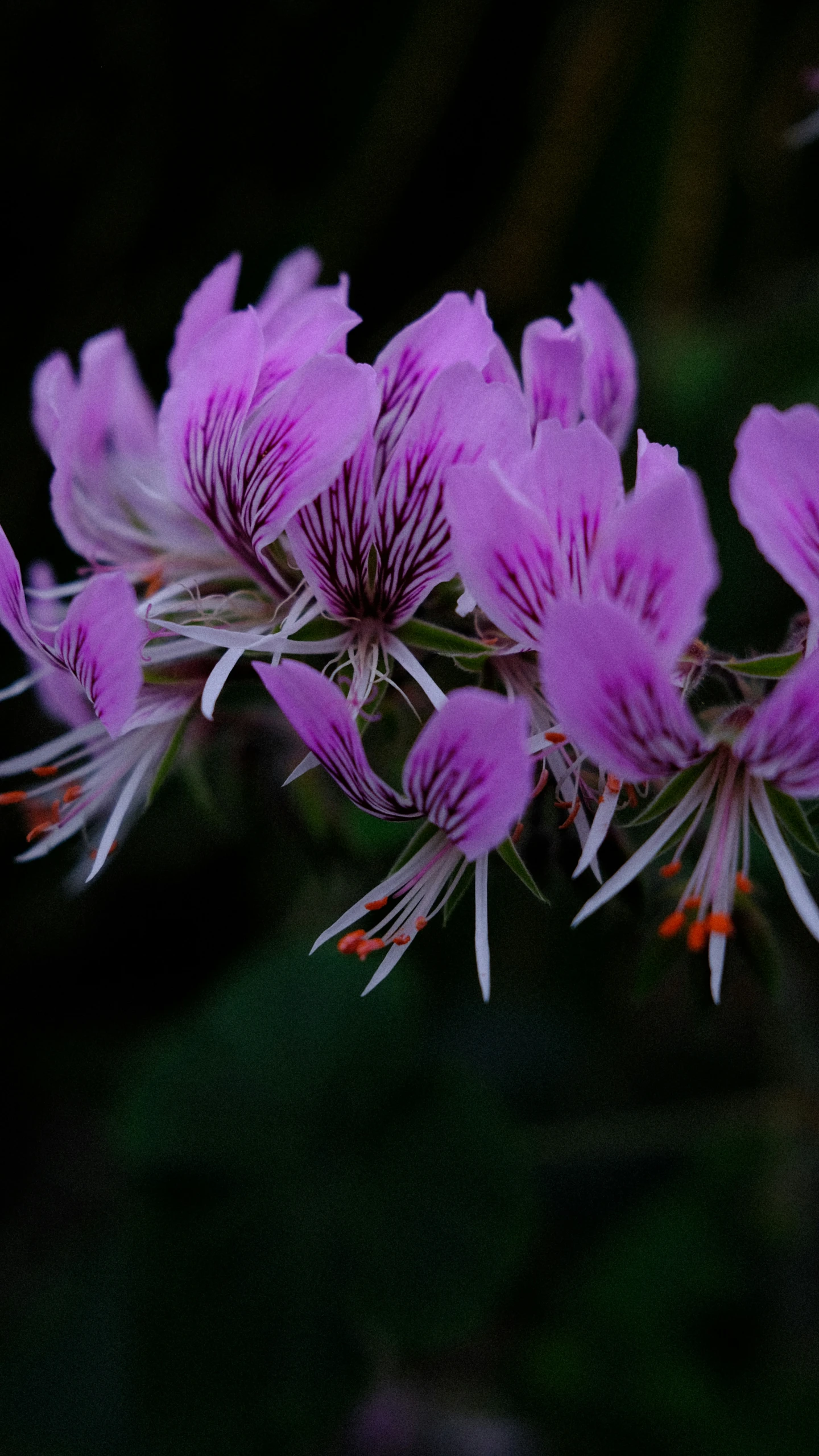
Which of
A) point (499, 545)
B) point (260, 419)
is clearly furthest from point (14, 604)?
point (499, 545)

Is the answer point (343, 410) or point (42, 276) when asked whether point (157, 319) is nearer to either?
point (42, 276)

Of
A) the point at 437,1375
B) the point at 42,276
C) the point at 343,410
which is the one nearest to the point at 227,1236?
the point at 437,1375

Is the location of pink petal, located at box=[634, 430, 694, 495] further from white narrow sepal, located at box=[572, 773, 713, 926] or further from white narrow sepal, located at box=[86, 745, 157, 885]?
white narrow sepal, located at box=[86, 745, 157, 885]

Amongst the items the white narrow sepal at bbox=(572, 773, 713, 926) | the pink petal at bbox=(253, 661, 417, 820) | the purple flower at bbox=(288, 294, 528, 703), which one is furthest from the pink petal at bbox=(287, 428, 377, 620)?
the white narrow sepal at bbox=(572, 773, 713, 926)

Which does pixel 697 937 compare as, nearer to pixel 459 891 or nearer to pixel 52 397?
pixel 459 891

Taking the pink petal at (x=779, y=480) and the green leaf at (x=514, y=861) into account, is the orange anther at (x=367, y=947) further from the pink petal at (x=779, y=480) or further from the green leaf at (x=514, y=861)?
the pink petal at (x=779, y=480)

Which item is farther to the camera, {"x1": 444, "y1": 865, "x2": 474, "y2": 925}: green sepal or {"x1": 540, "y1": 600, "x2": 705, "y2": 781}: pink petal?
{"x1": 444, "y1": 865, "x2": 474, "y2": 925}: green sepal
